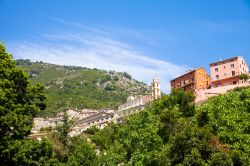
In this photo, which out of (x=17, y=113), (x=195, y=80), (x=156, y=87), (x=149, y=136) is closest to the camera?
(x=17, y=113)

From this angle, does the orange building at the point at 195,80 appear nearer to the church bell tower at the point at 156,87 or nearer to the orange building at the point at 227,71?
the orange building at the point at 227,71

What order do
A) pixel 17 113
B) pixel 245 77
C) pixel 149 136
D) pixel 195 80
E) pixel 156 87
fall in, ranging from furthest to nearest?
pixel 156 87, pixel 195 80, pixel 245 77, pixel 149 136, pixel 17 113

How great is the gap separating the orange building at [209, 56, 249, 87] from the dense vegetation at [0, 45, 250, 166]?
A: 33.1m

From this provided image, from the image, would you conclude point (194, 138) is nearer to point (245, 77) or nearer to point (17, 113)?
point (17, 113)

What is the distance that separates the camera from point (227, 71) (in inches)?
3804

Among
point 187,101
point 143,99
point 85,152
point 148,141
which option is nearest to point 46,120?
point 143,99

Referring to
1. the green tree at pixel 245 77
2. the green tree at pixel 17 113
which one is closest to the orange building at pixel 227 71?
the green tree at pixel 245 77

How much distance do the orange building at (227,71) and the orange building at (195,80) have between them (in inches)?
144

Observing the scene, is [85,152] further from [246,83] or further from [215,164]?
[246,83]

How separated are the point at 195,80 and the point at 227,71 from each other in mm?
8604

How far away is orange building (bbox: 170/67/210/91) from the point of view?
101 metres

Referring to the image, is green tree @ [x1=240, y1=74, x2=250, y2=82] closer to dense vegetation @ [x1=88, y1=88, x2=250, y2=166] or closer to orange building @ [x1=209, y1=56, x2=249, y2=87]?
orange building @ [x1=209, y1=56, x2=249, y2=87]

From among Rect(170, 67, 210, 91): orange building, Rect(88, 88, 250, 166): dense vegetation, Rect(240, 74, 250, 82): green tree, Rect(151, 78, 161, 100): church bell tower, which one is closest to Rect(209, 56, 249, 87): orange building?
Rect(170, 67, 210, 91): orange building

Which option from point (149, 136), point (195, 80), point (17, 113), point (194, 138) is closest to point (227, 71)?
point (195, 80)
